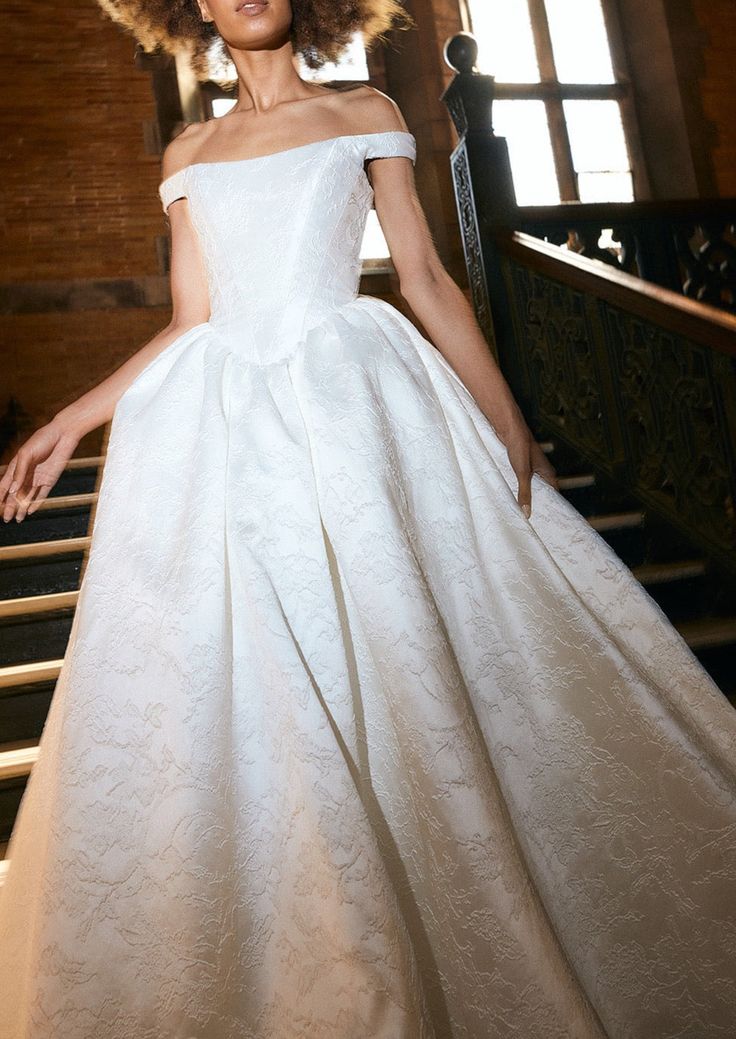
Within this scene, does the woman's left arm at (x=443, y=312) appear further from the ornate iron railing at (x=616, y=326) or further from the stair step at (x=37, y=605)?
the stair step at (x=37, y=605)

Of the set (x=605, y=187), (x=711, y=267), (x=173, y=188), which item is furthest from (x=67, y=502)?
(x=605, y=187)

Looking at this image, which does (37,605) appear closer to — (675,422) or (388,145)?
(388,145)

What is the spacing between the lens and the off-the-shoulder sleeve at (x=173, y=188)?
1778mm

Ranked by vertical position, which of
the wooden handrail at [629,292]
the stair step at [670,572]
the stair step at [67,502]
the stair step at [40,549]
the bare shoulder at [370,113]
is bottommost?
the stair step at [670,572]

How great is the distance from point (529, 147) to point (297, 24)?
6533 millimetres

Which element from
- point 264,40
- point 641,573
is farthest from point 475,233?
point 264,40

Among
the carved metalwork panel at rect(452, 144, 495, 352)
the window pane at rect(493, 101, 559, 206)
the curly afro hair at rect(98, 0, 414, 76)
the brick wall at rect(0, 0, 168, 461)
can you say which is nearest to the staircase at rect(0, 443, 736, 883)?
the carved metalwork panel at rect(452, 144, 495, 352)

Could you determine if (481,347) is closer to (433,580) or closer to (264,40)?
(433,580)

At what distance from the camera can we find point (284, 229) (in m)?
1.68

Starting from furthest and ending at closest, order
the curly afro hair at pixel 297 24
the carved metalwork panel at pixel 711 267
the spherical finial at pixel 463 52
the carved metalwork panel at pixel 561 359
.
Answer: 1. the carved metalwork panel at pixel 711 267
2. the spherical finial at pixel 463 52
3. the carved metalwork panel at pixel 561 359
4. the curly afro hair at pixel 297 24

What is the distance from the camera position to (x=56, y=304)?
6277 mm

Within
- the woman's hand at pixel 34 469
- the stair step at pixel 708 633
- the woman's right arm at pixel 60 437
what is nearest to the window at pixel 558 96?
the stair step at pixel 708 633

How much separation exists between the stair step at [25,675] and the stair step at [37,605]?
287 millimetres

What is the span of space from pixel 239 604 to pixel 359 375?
0.44 meters
